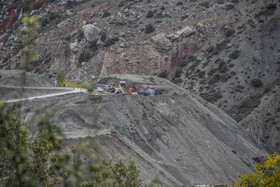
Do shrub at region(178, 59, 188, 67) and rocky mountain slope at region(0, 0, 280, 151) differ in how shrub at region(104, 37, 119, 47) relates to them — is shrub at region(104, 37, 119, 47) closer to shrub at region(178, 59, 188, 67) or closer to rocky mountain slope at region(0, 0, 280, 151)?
rocky mountain slope at region(0, 0, 280, 151)

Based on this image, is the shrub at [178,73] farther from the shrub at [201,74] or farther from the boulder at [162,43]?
the boulder at [162,43]

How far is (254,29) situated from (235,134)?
4243cm

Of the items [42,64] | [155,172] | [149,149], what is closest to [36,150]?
[155,172]

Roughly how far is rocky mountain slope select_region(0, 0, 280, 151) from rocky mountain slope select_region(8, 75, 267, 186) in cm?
2252

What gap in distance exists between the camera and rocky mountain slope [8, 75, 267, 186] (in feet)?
114

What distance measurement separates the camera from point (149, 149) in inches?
1591

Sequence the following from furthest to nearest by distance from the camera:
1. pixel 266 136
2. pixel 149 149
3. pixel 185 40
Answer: pixel 185 40 → pixel 266 136 → pixel 149 149

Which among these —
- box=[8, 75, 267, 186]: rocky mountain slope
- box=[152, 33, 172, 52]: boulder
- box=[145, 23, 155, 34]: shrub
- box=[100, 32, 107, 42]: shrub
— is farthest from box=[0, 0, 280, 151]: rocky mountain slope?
box=[8, 75, 267, 186]: rocky mountain slope

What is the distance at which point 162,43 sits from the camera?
91562 mm

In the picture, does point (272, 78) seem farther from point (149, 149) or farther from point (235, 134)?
point (149, 149)

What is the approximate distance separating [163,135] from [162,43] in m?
50.5

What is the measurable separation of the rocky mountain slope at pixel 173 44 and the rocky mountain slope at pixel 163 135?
73.9 ft

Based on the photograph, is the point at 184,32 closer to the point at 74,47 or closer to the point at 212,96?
the point at 212,96


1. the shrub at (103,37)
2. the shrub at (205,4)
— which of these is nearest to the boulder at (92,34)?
the shrub at (103,37)
